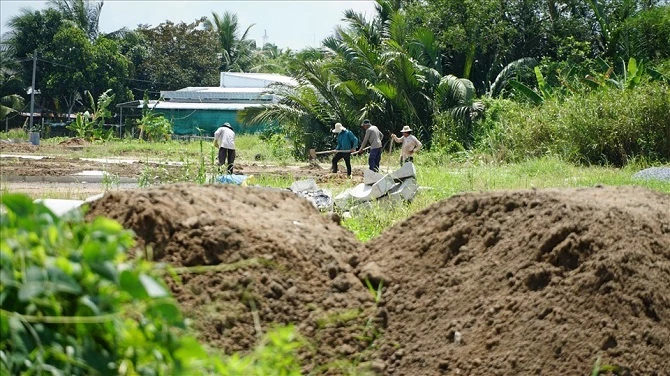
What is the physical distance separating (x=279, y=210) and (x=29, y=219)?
3.05 metres

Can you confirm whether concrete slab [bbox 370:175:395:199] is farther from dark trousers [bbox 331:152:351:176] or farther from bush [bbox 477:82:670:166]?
bush [bbox 477:82:670:166]

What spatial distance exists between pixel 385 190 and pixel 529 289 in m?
6.65

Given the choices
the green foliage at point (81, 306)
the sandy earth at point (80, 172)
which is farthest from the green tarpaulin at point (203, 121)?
the green foliage at point (81, 306)

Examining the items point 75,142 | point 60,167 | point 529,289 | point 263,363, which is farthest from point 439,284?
point 75,142

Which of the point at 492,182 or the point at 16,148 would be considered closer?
the point at 492,182

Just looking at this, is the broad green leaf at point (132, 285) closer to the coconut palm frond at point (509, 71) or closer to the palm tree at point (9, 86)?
the coconut palm frond at point (509, 71)

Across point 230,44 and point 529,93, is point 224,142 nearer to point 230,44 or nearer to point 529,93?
point 529,93

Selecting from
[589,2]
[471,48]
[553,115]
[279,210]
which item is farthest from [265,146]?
[279,210]

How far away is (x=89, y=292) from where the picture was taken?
85.9 inches

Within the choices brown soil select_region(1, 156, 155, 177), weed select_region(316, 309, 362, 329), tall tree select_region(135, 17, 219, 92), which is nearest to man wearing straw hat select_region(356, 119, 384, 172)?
brown soil select_region(1, 156, 155, 177)

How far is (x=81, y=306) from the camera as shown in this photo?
2.22m

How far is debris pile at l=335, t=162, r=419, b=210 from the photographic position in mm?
11320

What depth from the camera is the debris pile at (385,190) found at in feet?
37.1

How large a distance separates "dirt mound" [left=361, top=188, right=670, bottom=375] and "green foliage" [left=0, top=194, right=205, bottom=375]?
8.09 ft
